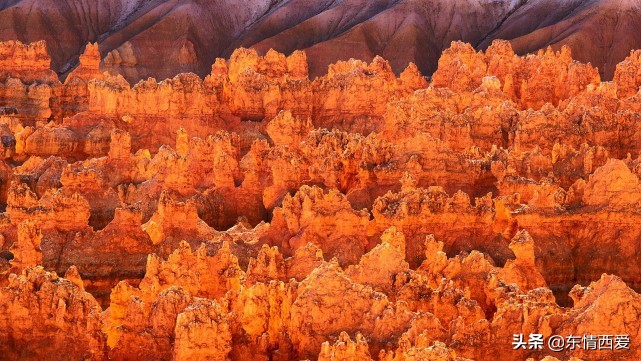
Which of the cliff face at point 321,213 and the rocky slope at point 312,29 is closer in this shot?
the cliff face at point 321,213

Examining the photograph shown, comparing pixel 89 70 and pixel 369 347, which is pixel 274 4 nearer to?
pixel 89 70

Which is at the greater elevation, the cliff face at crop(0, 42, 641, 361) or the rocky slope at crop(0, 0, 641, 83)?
the rocky slope at crop(0, 0, 641, 83)

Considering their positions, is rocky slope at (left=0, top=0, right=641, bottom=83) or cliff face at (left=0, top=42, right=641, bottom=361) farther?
rocky slope at (left=0, top=0, right=641, bottom=83)

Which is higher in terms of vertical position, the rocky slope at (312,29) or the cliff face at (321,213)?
the rocky slope at (312,29)

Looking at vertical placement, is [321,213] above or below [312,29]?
below

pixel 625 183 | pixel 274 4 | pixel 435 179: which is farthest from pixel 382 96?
pixel 274 4
